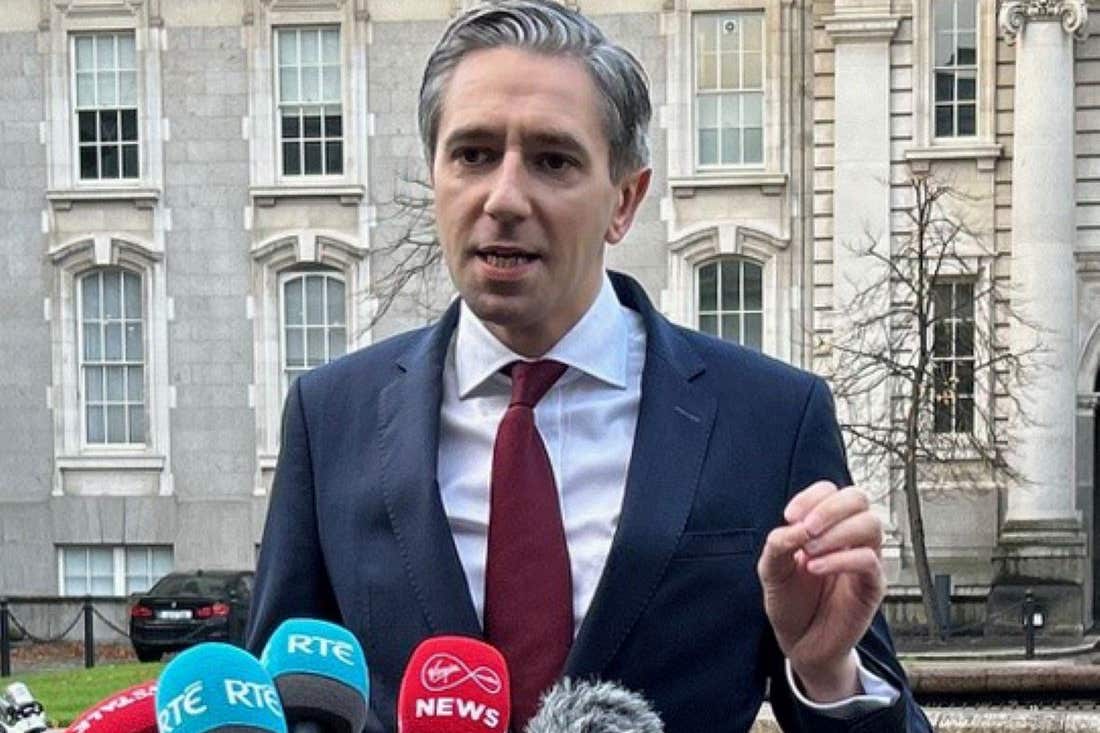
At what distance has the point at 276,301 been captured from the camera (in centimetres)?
2988

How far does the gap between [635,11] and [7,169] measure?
30.4 ft

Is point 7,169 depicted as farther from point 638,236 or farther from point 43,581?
point 638,236

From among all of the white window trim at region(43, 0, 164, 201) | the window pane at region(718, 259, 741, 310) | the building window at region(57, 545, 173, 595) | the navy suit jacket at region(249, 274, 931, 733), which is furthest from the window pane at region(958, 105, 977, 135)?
the navy suit jacket at region(249, 274, 931, 733)

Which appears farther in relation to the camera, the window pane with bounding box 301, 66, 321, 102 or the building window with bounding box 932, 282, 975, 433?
the window pane with bounding box 301, 66, 321, 102

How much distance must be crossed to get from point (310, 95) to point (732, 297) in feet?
21.7

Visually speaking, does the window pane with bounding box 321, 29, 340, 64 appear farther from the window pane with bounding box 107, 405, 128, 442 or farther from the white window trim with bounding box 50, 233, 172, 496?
the window pane with bounding box 107, 405, 128, 442

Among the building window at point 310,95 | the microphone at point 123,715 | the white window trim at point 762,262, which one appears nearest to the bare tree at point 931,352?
the white window trim at point 762,262

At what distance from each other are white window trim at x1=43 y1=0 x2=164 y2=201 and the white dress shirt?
27.1 m

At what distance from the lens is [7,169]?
30156mm

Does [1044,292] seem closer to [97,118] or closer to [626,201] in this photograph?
[97,118]

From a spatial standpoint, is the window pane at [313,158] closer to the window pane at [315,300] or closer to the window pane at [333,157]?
the window pane at [333,157]

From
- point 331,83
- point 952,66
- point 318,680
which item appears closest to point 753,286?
point 952,66

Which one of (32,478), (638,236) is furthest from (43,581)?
(638,236)

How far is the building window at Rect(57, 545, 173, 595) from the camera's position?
99.0 feet
